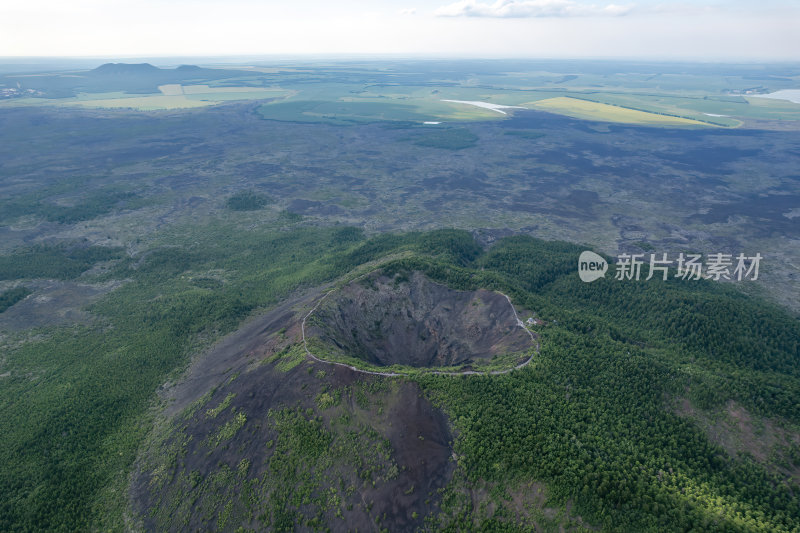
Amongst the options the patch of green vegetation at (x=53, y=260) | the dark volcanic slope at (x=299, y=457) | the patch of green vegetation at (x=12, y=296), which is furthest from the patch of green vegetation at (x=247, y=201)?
the dark volcanic slope at (x=299, y=457)

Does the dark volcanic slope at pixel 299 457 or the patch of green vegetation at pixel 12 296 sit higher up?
the dark volcanic slope at pixel 299 457

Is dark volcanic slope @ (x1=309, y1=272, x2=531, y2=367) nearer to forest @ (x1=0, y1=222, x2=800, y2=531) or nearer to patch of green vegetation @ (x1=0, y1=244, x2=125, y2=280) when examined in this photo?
forest @ (x1=0, y1=222, x2=800, y2=531)

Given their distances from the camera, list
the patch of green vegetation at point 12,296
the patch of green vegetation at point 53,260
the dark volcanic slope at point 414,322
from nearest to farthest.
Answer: the dark volcanic slope at point 414,322 < the patch of green vegetation at point 12,296 < the patch of green vegetation at point 53,260

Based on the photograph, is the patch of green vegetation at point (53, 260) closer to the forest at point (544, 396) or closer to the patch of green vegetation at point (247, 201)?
the forest at point (544, 396)

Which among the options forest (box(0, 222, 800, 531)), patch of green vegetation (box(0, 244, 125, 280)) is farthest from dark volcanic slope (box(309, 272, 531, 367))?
patch of green vegetation (box(0, 244, 125, 280))

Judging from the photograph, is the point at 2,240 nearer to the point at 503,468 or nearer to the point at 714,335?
the point at 503,468

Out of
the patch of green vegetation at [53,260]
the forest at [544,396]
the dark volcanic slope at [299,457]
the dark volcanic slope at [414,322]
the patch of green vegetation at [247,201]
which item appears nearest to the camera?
the forest at [544,396]

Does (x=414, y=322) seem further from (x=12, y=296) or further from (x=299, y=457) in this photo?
(x=12, y=296)

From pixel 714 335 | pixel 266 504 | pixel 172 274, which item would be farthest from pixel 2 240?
pixel 714 335
